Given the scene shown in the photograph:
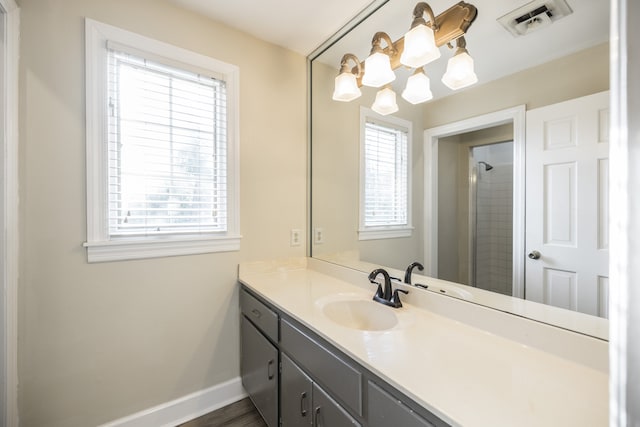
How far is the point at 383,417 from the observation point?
79cm

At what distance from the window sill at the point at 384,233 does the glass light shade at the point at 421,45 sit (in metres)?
0.83

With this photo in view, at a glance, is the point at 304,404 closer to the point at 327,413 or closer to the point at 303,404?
the point at 303,404

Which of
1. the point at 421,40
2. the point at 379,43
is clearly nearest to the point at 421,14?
the point at 421,40

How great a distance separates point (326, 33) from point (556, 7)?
1266mm

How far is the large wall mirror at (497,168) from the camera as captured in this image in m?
0.90

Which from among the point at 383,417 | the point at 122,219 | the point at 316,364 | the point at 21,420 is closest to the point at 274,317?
the point at 316,364

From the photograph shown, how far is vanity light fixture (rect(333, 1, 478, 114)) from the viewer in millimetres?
1187

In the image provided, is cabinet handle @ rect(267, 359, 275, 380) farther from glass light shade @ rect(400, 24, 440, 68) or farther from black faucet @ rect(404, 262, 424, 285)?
glass light shade @ rect(400, 24, 440, 68)

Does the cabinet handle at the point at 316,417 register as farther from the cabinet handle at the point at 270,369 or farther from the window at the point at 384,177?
the window at the point at 384,177

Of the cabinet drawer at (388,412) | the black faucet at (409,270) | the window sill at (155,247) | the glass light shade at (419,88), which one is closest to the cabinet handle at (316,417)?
the cabinet drawer at (388,412)

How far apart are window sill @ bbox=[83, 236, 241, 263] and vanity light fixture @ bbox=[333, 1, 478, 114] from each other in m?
1.28

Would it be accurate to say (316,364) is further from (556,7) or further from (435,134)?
(556,7)

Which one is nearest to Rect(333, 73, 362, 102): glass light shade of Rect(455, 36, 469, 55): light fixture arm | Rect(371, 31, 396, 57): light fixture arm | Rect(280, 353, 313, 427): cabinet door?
Rect(371, 31, 396, 57): light fixture arm

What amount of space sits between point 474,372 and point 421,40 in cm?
127
